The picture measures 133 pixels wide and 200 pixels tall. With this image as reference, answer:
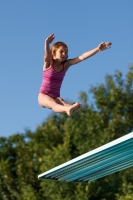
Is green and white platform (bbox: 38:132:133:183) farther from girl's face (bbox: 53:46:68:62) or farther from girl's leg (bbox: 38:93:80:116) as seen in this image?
girl's face (bbox: 53:46:68:62)

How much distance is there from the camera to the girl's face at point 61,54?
596 cm

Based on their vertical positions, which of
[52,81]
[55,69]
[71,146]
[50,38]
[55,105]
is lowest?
[55,105]

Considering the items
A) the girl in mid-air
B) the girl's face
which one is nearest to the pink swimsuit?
the girl in mid-air

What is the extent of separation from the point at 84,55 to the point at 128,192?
1037 centimetres

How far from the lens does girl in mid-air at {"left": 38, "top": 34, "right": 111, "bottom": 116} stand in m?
5.94

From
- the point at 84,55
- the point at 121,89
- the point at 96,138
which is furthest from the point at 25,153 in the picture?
the point at 84,55

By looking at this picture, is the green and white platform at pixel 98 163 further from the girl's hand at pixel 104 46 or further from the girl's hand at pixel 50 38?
the girl's hand at pixel 50 38

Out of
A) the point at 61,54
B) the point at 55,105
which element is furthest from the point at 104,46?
the point at 55,105

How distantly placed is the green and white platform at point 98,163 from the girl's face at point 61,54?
1.50m

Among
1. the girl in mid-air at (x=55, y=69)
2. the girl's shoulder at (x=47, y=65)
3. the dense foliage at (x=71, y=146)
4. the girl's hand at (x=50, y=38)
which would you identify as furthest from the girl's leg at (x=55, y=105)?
the dense foliage at (x=71, y=146)

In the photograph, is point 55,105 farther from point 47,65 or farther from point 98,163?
point 98,163

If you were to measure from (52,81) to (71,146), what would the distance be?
11632 mm

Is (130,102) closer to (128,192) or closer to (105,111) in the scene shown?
(105,111)

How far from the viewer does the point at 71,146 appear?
17.6 meters
